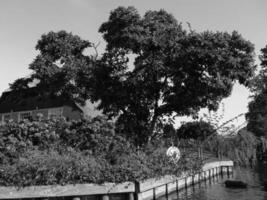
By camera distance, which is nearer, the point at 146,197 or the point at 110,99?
the point at 146,197

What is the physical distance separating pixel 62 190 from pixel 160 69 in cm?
1427

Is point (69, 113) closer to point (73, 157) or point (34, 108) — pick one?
point (34, 108)

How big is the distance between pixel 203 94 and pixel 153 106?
4367 millimetres

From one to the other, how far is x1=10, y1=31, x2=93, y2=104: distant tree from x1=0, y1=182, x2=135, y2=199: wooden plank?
46.3 feet

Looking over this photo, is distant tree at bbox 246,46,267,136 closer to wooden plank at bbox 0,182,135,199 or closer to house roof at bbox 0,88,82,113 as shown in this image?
house roof at bbox 0,88,82,113

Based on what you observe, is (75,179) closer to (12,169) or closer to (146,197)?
(12,169)

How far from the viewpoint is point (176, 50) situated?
84.1ft

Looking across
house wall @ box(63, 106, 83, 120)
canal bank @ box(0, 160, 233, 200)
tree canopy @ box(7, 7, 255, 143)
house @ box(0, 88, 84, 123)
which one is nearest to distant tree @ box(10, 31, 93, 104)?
tree canopy @ box(7, 7, 255, 143)

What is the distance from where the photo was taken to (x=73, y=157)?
602 inches

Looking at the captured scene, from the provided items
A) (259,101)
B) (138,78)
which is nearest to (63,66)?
(138,78)

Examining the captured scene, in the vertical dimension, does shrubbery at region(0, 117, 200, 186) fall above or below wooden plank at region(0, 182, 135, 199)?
above

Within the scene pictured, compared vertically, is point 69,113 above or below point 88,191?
above

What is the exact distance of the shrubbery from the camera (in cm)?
1310

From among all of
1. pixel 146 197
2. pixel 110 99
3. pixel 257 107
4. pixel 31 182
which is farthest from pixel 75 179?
pixel 257 107
